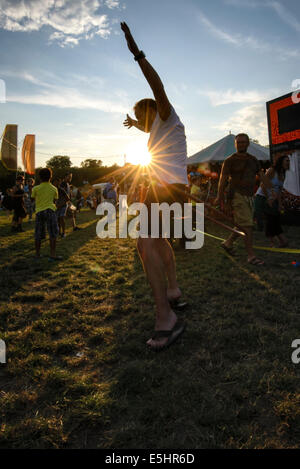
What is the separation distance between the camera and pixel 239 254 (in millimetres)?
6109

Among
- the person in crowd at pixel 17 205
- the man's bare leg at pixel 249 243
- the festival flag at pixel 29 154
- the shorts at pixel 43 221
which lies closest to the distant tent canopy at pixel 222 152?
the person in crowd at pixel 17 205

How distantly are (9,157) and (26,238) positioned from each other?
1068cm

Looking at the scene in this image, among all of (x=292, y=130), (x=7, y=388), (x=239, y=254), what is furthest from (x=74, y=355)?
(x=292, y=130)

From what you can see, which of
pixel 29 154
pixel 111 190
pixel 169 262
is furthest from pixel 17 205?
pixel 29 154

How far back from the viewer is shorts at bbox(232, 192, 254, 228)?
543 cm

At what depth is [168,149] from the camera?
2674 millimetres

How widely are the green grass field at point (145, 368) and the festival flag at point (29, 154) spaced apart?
1804 cm

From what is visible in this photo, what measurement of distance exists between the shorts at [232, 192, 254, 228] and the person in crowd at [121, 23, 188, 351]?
298 cm

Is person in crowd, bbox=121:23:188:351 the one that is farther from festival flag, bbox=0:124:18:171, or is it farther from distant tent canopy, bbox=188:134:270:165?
festival flag, bbox=0:124:18:171

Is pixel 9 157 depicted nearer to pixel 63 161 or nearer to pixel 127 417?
pixel 127 417

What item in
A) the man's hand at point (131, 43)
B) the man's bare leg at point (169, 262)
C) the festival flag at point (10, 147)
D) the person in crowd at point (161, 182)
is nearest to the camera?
the man's hand at point (131, 43)

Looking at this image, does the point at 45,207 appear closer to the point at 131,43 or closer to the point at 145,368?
the point at 131,43

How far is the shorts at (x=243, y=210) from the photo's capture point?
543 cm

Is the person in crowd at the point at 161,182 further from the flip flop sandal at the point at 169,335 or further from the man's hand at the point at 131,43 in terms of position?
the man's hand at the point at 131,43
